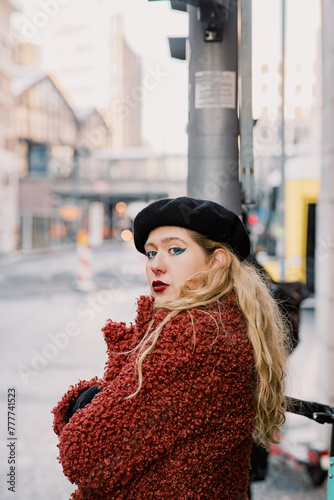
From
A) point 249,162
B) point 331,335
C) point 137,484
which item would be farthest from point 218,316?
point 331,335

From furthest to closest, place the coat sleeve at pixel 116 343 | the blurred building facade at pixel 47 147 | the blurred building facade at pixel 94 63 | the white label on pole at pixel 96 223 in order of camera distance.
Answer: the blurred building facade at pixel 94 63
the white label on pole at pixel 96 223
the blurred building facade at pixel 47 147
the coat sleeve at pixel 116 343

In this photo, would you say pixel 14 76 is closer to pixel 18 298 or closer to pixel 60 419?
pixel 18 298

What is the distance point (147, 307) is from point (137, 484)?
0.42 meters

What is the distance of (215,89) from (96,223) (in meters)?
53.9

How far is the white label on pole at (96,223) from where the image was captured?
5075 cm

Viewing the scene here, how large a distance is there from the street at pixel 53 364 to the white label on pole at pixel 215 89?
984mm

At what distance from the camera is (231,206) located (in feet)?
8.54

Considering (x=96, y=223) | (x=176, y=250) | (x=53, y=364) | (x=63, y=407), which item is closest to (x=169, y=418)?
(x=63, y=407)

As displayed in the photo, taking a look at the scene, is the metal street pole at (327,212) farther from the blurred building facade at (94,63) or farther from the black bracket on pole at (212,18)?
the blurred building facade at (94,63)

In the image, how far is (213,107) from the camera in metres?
2.52

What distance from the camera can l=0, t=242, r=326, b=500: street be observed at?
3883 millimetres

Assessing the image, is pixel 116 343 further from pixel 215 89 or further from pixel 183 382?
pixel 215 89

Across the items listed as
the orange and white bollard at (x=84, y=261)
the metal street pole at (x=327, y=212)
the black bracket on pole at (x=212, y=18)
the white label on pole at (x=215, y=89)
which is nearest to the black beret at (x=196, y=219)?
the white label on pole at (x=215, y=89)

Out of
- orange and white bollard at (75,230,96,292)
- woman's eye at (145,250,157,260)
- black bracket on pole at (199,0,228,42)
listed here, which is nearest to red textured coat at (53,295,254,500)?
woman's eye at (145,250,157,260)
